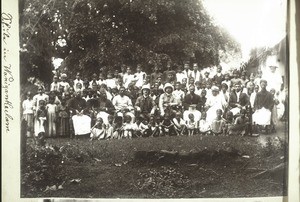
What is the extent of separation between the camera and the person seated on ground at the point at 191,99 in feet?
3.66

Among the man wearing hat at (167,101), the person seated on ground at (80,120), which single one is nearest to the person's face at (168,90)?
the man wearing hat at (167,101)

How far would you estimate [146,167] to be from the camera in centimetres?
112

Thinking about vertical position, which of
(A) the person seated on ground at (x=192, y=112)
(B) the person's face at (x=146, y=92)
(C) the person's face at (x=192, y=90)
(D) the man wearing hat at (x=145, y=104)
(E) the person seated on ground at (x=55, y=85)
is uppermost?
(E) the person seated on ground at (x=55, y=85)

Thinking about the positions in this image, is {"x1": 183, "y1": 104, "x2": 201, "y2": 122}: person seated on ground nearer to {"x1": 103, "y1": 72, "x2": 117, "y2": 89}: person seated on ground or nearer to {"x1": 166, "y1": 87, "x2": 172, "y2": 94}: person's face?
{"x1": 166, "y1": 87, "x2": 172, "y2": 94}: person's face

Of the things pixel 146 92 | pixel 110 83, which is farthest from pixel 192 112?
pixel 110 83

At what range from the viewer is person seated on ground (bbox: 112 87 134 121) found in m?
1.11

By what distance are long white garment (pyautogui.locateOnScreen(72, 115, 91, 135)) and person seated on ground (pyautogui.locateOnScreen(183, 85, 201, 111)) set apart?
268mm

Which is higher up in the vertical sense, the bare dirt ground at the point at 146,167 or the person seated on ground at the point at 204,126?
the person seated on ground at the point at 204,126

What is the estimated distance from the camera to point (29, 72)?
1.11m

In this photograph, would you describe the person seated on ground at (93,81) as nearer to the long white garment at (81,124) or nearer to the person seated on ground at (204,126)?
the long white garment at (81,124)

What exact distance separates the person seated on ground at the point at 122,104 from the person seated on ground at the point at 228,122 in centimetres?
26

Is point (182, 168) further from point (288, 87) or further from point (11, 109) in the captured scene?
point (11, 109)

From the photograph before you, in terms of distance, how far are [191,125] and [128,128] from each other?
173 mm

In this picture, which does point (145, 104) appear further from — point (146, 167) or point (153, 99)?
point (146, 167)
